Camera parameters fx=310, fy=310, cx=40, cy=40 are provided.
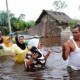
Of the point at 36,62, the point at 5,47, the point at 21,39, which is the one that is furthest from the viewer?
the point at 5,47

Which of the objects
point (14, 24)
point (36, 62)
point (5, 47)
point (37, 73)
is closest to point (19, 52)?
point (36, 62)

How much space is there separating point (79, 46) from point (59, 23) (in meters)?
44.7

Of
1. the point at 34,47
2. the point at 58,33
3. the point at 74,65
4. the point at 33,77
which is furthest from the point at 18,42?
the point at 58,33

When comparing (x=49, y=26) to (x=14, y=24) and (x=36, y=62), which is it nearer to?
(x=14, y=24)

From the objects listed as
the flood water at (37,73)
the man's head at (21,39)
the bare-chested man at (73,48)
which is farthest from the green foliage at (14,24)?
the bare-chested man at (73,48)

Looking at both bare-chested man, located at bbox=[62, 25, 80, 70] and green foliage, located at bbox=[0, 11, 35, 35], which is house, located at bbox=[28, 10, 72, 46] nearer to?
green foliage, located at bbox=[0, 11, 35, 35]

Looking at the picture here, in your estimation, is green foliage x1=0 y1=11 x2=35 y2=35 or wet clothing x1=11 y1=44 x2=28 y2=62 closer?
wet clothing x1=11 y1=44 x2=28 y2=62

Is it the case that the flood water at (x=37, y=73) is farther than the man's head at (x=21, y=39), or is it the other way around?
the man's head at (x=21, y=39)

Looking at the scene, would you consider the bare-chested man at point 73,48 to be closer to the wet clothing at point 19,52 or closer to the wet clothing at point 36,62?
the wet clothing at point 36,62

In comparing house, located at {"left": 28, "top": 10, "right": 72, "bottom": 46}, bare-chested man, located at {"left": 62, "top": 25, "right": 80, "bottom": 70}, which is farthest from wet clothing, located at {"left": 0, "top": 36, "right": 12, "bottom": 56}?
house, located at {"left": 28, "top": 10, "right": 72, "bottom": 46}

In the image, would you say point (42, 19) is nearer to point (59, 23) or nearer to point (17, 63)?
point (59, 23)

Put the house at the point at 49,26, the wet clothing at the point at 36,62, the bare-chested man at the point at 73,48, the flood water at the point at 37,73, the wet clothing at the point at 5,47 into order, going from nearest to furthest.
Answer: the bare-chested man at the point at 73,48
the flood water at the point at 37,73
the wet clothing at the point at 36,62
the wet clothing at the point at 5,47
the house at the point at 49,26

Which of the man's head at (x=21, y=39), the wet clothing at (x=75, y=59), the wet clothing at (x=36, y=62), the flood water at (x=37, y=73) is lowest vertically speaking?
the flood water at (x=37, y=73)

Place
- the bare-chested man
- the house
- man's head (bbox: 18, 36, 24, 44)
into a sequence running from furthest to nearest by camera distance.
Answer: the house
man's head (bbox: 18, 36, 24, 44)
the bare-chested man
